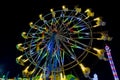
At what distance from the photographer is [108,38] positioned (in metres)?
17.2

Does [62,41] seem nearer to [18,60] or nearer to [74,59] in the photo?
[74,59]

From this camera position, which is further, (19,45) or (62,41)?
(19,45)

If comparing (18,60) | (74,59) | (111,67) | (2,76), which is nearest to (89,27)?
(74,59)

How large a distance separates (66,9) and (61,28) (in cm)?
232

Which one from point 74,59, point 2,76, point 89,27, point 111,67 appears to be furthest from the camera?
point 111,67

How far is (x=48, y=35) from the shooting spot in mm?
17359

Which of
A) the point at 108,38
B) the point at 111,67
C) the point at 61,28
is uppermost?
the point at 61,28

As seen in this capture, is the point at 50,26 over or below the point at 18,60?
over

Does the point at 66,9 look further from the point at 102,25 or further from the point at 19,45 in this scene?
the point at 19,45

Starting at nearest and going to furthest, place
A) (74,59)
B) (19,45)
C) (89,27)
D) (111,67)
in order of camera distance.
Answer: (74,59) < (89,27) < (19,45) < (111,67)

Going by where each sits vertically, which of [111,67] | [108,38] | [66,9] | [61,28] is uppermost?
[66,9]

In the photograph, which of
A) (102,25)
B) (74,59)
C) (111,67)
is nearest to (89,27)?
(102,25)

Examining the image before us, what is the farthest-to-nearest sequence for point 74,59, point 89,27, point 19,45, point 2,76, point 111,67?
1. point 111,67
2. point 2,76
3. point 19,45
4. point 89,27
5. point 74,59

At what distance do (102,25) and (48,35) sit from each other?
150 inches
